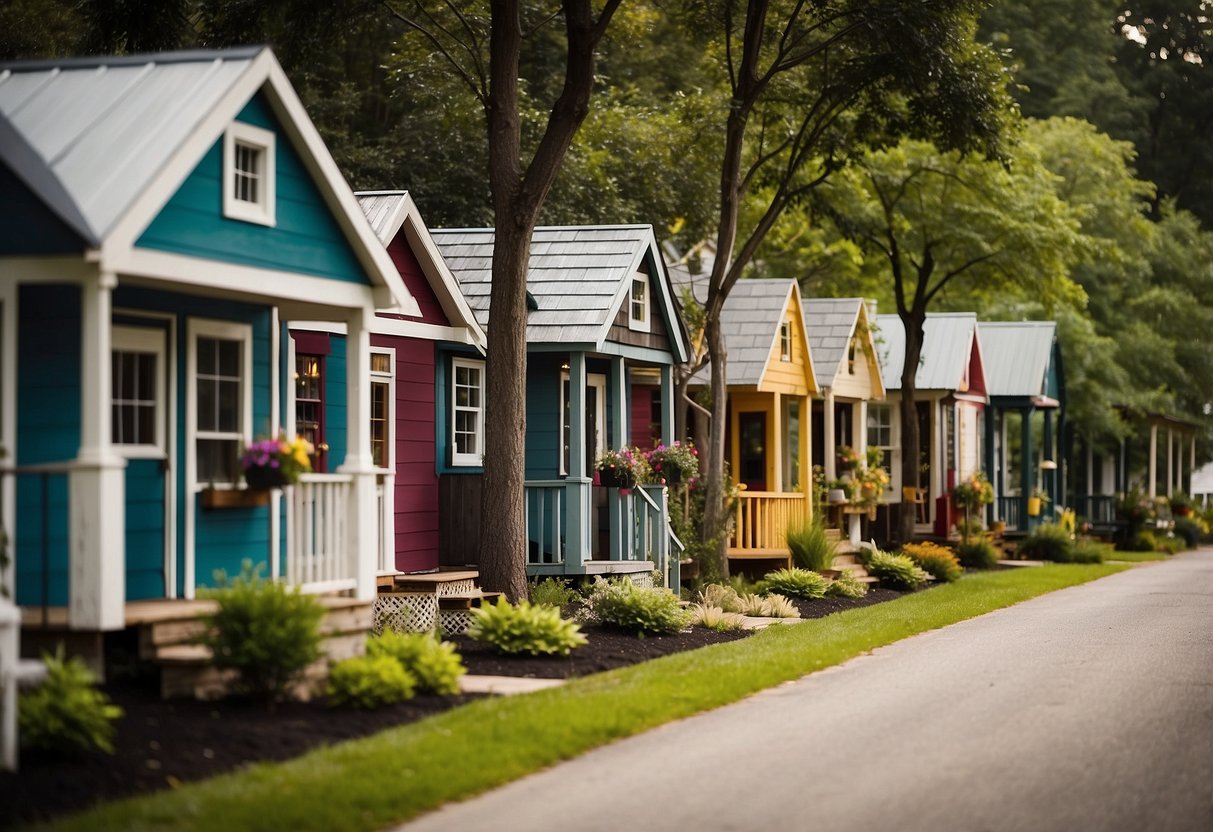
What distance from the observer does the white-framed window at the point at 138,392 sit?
12.8m

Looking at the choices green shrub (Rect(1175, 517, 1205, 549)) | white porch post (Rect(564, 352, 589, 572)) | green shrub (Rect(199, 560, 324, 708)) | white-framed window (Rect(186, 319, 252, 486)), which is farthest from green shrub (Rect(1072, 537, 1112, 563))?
green shrub (Rect(199, 560, 324, 708))

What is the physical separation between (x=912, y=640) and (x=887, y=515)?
17.0 meters

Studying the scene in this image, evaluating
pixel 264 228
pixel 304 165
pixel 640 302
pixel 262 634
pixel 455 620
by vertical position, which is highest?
pixel 304 165

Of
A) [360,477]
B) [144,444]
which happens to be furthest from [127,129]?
[360,477]

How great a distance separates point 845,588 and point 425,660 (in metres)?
12.6

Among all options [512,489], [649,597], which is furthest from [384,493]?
[649,597]

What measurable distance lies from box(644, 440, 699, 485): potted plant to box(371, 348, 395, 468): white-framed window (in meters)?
4.05

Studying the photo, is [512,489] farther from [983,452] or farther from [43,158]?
[983,452]

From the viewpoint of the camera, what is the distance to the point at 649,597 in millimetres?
17438

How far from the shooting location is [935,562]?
27891 mm

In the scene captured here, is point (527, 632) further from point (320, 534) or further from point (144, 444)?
point (144, 444)

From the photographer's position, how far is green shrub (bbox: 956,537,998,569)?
32.1m

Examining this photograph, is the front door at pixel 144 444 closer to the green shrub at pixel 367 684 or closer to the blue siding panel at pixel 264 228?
the blue siding panel at pixel 264 228

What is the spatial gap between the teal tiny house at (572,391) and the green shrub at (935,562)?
23.2 ft
